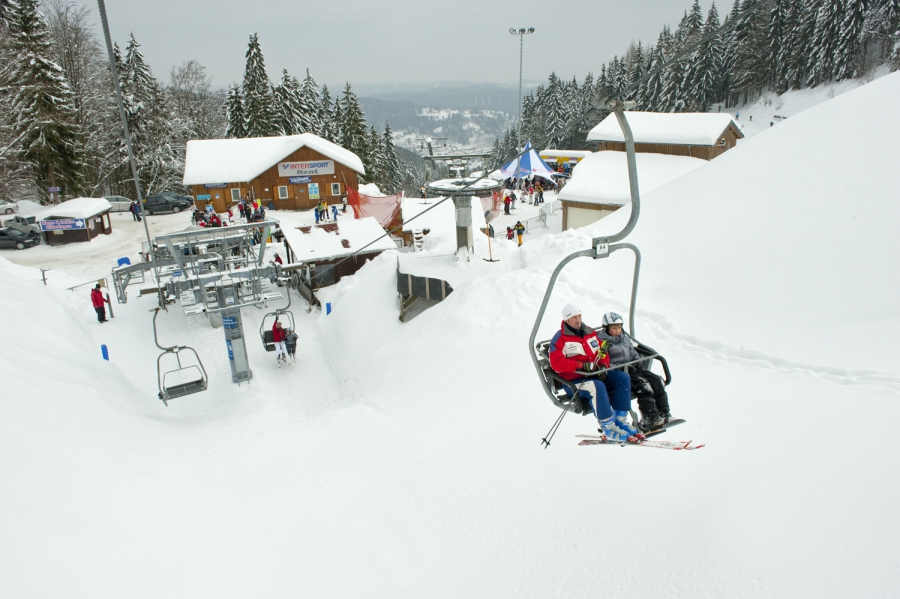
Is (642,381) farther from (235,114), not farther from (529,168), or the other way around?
(235,114)

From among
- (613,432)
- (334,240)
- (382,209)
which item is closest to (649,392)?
(613,432)

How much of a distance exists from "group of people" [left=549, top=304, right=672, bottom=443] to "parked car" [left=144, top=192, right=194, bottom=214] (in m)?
37.2

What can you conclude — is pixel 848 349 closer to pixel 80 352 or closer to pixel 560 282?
pixel 560 282

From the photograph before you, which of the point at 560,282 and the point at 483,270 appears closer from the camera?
the point at 560,282

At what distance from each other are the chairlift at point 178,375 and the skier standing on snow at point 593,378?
7.14 m

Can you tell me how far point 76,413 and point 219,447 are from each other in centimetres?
245

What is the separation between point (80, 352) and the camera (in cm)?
1411

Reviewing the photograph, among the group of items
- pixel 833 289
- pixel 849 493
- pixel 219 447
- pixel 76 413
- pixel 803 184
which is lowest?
pixel 219 447

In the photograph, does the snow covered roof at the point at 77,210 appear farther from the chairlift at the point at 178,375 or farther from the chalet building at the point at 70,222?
the chairlift at the point at 178,375

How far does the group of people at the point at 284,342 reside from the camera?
1582cm

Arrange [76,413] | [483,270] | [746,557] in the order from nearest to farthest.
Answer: [746,557] → [76,413] → [483,270]

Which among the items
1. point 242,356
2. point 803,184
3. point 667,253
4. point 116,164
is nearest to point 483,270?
point 667,253

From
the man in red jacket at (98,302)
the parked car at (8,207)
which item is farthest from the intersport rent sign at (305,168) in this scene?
the man in red jacket at (98,302)

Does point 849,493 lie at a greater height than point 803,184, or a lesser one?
lesser
